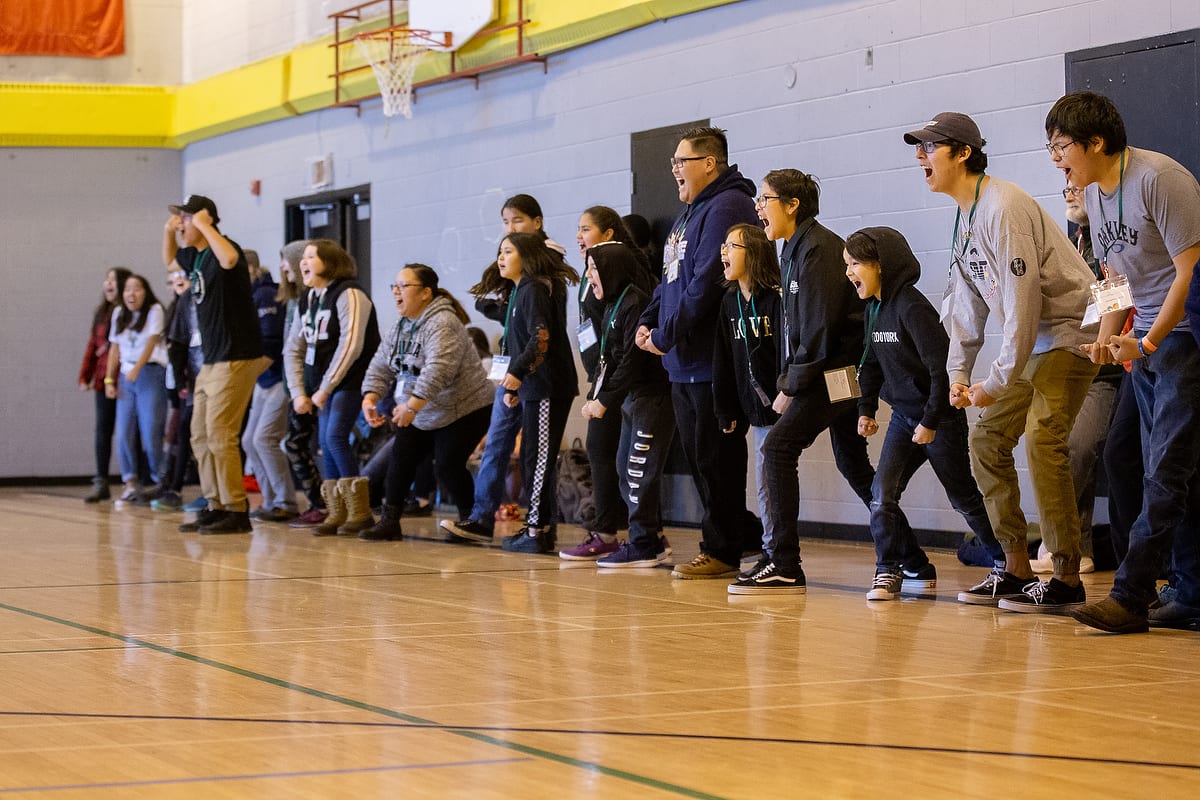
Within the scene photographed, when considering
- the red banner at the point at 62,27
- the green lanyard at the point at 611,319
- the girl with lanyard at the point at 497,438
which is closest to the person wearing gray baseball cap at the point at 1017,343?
the green lanyard at the point at 611,319

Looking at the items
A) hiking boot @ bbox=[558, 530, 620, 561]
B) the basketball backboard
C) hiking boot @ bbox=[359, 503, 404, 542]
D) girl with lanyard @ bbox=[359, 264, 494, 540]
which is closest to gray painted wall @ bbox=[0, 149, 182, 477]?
the basketball backboard

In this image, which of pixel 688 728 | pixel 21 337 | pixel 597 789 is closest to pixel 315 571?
pixel 688 728

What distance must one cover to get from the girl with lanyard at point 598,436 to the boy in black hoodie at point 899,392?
1566 millimetres

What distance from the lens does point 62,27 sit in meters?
13.6

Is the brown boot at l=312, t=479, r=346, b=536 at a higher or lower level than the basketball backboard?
lower

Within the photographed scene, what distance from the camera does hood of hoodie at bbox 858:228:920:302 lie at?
17.8 feet

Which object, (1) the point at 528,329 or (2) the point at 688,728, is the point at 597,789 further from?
(1) the point at 528,329

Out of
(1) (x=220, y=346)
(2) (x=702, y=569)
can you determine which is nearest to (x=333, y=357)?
(1) (x=220, y=346)

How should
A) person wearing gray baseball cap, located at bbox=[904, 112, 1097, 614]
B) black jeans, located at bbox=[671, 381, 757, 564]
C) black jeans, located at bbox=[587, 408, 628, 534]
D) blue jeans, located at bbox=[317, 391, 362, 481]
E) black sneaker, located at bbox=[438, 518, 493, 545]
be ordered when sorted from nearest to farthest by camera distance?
person wearing gray baseball cap, located at bbox=[904, 112, 1097, 614], black jeans, located at bbox=[671, 381, 757, 564], black jeans, located at bbox=[587, 408, 628, 534], black sneaker, located at bbox=[438, 518, 493, 545], blue jeans, located at bbox=[317, 391, 362, 481]

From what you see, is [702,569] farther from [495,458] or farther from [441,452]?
[441,452]

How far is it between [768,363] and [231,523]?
11.7 ft

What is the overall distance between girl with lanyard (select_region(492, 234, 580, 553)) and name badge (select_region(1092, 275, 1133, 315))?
317 centimetres

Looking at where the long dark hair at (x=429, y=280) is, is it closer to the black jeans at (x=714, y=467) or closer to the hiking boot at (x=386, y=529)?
the hiking boot at (x=386, y=529)

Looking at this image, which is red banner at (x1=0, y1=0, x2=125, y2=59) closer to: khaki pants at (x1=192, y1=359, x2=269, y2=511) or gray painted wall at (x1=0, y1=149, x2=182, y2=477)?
gray painted wall at (x1=0, y1=149, x2=182, y2=477)
